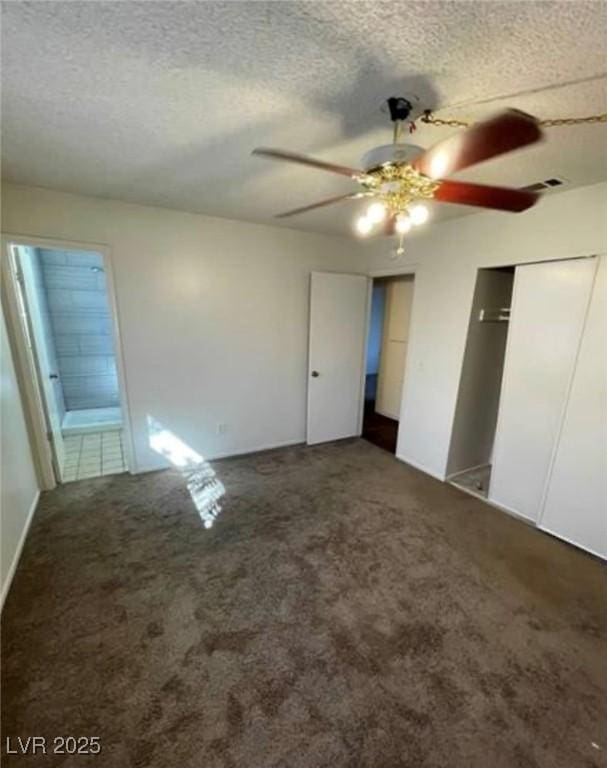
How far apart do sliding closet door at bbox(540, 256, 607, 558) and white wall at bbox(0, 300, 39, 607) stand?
11.7 feet

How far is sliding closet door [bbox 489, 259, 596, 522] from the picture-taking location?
2371 mm

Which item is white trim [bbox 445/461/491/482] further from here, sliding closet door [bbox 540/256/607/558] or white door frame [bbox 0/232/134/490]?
white door frame [bbox 0/232/134/490]

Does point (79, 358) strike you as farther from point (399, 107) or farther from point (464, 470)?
point (464, 470)

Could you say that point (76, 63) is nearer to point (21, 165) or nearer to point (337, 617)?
point (21, 165)

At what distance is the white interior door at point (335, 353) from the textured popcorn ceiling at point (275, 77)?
68.0 inches

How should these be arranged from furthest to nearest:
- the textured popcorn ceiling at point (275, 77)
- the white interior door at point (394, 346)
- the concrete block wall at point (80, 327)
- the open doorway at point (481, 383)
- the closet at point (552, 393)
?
1. the white interior door at point (394, 346)
2. the concrete block wall at point (80, 327)
3. the open doorway at point (481, 383)
4. the closet at point (552, 393)
5. the textured popcorn ceiling at point (275, 77)

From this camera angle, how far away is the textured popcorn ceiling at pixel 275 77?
103 cm

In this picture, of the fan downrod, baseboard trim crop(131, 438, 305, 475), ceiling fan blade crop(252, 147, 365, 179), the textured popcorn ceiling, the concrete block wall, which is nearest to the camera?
the textured popcorn ceiling

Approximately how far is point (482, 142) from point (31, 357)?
3.26 metres

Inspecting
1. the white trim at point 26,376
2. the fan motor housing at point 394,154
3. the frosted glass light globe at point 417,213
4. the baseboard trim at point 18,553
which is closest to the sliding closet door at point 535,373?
the frosted glass light globe at point 417,213

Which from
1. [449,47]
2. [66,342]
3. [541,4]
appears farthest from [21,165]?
[66,342]

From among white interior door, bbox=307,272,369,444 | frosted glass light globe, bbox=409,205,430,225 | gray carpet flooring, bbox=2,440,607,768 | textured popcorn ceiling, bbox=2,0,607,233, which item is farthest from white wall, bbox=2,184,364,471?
Answer: frosted glass light globe, bbox=409,205,430,225

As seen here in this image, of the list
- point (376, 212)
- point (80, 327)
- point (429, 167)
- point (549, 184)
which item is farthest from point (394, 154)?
point (80, 327)

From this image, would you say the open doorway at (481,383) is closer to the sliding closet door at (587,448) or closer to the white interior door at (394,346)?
the sliding closet door at (587,448)
